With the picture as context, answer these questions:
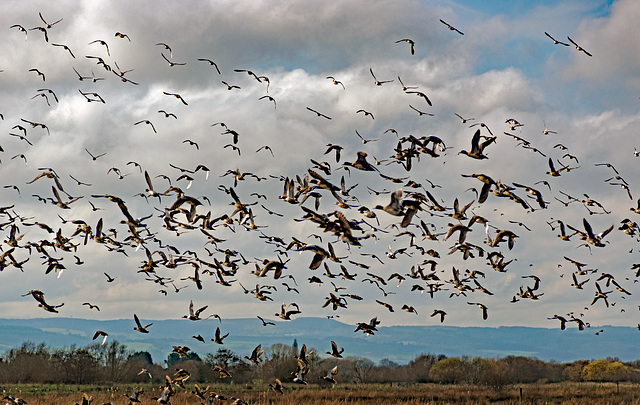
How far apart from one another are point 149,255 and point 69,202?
149 inches

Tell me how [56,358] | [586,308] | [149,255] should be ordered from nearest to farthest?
1. [149,255]
2. [586,308]
3. [56,358]

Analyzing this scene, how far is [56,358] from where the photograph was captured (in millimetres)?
97000

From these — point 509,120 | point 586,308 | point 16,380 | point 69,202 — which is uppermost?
point 509,120

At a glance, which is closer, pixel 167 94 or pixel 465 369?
pixel 167 94

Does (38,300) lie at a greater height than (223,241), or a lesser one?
lesser

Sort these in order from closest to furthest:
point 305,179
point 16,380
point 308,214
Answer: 1. point 308,214
2. point 305,179
3. point 16,380

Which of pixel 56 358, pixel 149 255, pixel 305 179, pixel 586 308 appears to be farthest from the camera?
pixel 56 358

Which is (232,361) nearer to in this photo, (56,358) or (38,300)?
(56,358)

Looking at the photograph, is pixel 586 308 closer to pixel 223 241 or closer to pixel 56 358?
pixel 223 241

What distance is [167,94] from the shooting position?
79.9 ft

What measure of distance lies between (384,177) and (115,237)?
9716mm

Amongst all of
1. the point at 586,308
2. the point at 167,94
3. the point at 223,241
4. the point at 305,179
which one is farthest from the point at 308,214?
the point at 586,308

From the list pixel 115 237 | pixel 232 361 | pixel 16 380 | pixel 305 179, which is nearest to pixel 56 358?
pixel 16 380

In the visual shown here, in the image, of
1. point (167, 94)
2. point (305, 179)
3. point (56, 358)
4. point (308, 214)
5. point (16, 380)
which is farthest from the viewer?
point (56, 358)
